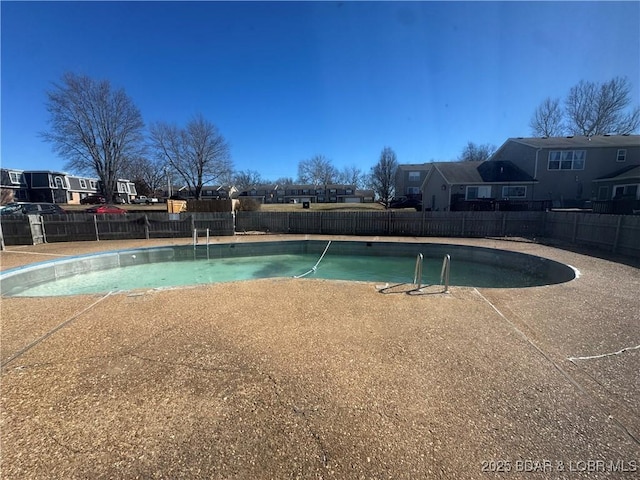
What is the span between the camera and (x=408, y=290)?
602 centimetres

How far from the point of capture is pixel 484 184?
22.0 meters

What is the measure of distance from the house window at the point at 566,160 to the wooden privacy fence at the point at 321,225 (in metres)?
10.4

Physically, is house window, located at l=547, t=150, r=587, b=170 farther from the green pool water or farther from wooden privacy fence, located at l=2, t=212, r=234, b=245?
wooden privacy fence, located at l=2, t=212, r=234, b=245

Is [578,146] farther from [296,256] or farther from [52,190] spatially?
[52,190]

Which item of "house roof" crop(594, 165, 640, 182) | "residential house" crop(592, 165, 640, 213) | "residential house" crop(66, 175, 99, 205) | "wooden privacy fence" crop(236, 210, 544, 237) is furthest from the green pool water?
"residential house" crop(66, 175, 99, 205)

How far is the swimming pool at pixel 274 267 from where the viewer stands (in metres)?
8.78

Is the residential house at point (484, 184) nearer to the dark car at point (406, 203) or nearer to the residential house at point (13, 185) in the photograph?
the dark car at point (406, 203)

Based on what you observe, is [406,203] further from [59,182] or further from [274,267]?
[59,182]

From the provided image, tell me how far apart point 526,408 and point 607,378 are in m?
1.24

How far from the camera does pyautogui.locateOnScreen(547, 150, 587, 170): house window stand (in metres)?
21.6

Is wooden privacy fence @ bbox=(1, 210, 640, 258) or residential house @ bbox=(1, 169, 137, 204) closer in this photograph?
wooden privacy fence @ bbox=(1, 210, 640, 258)

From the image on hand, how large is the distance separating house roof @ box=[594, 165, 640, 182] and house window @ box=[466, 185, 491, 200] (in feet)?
25.0

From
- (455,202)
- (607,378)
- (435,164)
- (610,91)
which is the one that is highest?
(610,91)

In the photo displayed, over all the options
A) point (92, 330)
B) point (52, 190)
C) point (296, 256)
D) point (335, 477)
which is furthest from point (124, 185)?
point (335, 477)
